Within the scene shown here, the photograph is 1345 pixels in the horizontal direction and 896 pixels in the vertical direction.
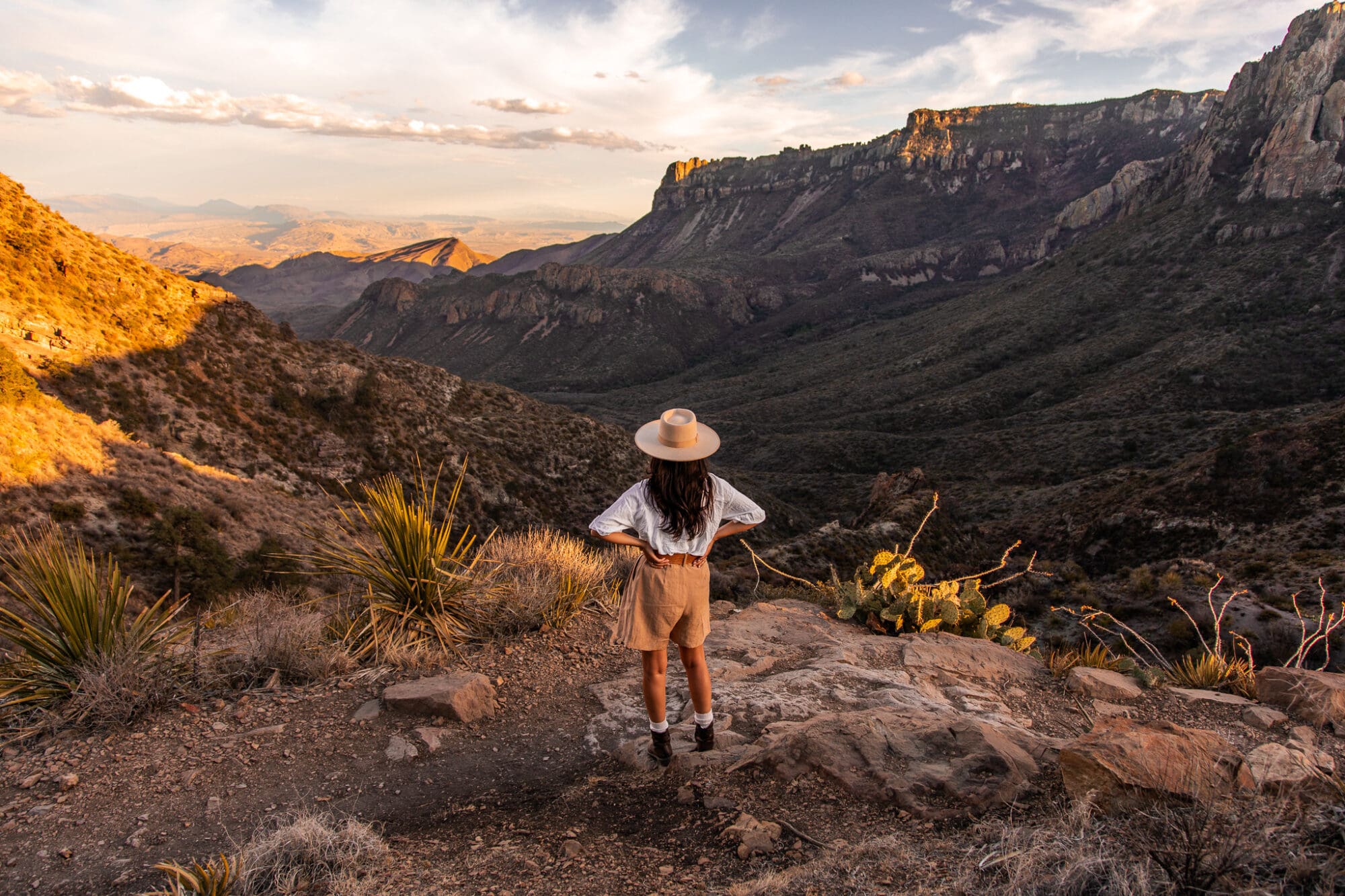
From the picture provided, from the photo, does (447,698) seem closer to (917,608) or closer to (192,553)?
(917,608)

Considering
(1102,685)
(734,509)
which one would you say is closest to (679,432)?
(734,509)

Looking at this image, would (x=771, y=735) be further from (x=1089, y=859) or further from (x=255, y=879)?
(x=255, y=879)

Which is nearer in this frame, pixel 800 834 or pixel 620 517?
pixel 800 834

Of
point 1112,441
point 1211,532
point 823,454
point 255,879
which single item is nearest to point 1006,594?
point 1211,532

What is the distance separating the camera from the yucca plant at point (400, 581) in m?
5.41

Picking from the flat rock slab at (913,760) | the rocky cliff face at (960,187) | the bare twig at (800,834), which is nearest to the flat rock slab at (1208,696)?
the flat rock slab at (913,760)

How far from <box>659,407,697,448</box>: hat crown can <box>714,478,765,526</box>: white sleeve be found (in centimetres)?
35

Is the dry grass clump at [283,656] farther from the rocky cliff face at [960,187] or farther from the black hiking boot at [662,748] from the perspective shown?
the rocky cliff face at [960,187]

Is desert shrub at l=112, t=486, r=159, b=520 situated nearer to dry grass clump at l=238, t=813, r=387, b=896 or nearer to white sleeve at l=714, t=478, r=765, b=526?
dry grass clump at l=238, t=813, r=387, b=896

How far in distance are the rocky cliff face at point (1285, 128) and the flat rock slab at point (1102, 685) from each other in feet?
268

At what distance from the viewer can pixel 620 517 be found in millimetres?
3740

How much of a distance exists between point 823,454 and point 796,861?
44498 millimetres

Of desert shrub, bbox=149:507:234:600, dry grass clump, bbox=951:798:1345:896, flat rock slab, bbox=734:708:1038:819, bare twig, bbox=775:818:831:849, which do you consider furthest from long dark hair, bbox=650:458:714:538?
desert shrub, bbox=149:507:234:600

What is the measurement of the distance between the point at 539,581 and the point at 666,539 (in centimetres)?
295
